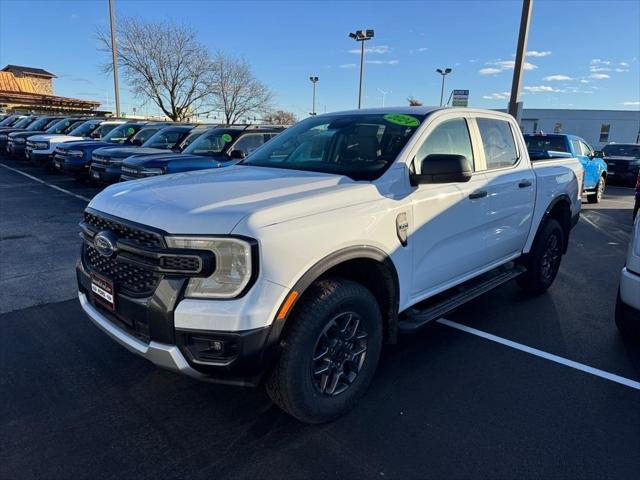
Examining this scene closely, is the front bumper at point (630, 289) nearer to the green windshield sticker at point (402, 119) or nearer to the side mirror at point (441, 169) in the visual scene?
the side mirror at point (441, 169)

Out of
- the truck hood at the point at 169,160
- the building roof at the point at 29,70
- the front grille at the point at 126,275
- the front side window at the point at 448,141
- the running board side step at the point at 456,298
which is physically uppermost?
the building roof at the point at 29,70

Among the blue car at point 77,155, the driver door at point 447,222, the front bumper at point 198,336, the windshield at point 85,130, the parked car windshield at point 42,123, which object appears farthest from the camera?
the parked car windshield at point 42,123

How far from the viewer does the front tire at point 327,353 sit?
2.45 metres

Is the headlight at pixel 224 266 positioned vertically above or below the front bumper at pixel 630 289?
above

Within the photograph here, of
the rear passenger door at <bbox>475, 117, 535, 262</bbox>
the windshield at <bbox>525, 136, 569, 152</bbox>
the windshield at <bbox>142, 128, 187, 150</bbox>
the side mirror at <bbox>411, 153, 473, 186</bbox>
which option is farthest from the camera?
the windshield at <bbox>142, 128, 187, 150</bbox>

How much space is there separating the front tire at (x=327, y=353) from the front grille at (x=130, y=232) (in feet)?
2.72

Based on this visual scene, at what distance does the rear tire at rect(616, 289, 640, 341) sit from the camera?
3.57 meters

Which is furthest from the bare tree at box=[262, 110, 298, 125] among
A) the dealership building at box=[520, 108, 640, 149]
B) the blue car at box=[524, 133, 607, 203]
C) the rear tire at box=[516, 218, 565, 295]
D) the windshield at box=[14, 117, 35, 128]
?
the rear tire at box=[516, 218, 565, 295]

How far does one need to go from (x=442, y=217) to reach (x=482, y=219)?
671 millimetres

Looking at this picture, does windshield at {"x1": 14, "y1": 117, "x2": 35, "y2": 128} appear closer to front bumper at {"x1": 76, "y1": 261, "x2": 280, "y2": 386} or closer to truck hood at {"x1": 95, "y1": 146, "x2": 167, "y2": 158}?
truck hood at {"x1": 95, "y1": 146, "x2": 167, "y2": 158}

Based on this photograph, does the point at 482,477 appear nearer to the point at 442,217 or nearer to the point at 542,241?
the point at 442,217

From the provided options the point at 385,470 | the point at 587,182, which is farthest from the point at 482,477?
the point at 587,182

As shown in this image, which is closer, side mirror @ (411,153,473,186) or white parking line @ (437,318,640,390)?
side mirror @ (411,153,473,186)

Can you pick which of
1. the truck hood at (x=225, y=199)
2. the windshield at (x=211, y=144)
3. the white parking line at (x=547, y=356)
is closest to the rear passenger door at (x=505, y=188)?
the white parking line at (x=547, y=356)
